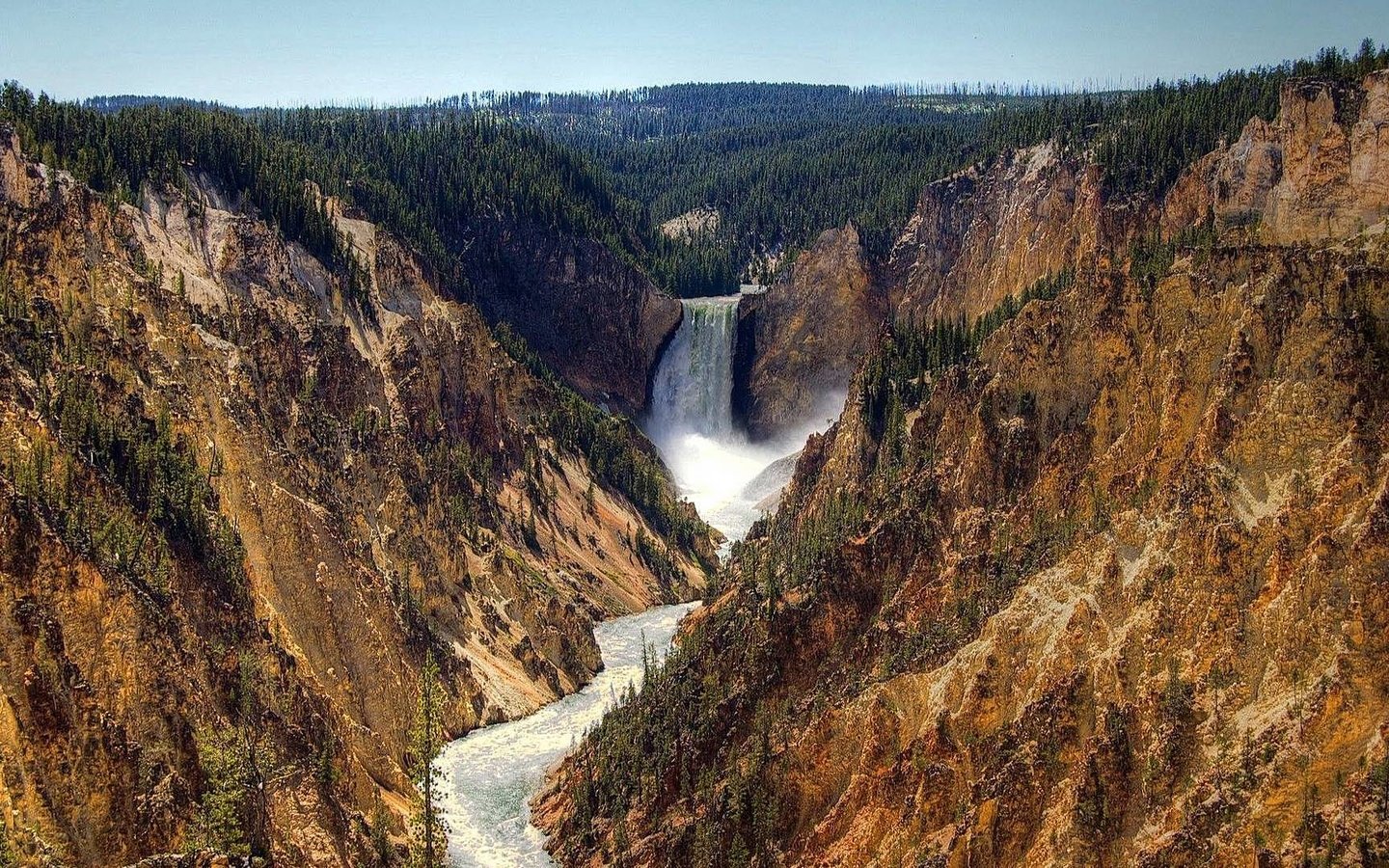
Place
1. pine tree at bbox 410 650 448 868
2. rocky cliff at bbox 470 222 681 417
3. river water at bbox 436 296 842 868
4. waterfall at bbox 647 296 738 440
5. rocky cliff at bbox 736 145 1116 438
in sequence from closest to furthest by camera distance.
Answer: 1. pine tree at bbox 410 650 448 868
2. river water at bbox 436 296 842 868
3. rocky cliff at bbox 736 145 1116 438
4. rocky cliff at bbox 470 222 681 417
5. waterfall at bbox 647 296 738 440

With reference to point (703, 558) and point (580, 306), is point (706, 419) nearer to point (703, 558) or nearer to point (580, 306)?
point (580, 306)

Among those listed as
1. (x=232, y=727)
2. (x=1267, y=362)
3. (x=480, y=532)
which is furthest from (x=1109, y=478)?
(x=480, y=532)

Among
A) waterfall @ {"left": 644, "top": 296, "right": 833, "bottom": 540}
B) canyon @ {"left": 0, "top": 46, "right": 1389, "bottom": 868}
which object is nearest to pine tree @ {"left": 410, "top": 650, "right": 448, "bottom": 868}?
canyon @ {"left": 0, "top": 46, "right": 1389, "bottom": 868}

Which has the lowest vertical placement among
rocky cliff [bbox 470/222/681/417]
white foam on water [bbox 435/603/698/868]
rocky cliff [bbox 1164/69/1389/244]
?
white foam on water [bbox 435/603/698/868]

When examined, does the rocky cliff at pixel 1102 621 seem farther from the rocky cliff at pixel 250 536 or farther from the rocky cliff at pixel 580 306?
the rocky cliff at pixel 580 306

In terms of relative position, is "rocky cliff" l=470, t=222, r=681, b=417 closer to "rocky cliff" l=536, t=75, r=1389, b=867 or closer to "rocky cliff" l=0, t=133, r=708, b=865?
"rocky cliff" l=0, t=133, r=708, b=865

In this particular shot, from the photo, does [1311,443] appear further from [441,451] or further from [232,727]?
[441,451]
